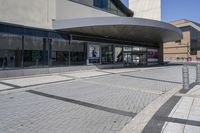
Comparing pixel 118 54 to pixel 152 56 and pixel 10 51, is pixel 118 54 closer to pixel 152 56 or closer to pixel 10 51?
pixel 152 56

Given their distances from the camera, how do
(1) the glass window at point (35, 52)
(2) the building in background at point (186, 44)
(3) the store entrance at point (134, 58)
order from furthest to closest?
(2) the building in background at point (186, 44) → (3) the store entrance at point (134, 58) → (1) the glass window at point (35, 52)

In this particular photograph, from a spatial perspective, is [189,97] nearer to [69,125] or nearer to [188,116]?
[188,116]

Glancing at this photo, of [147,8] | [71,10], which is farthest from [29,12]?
[147,8]

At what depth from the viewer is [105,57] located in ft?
92.8

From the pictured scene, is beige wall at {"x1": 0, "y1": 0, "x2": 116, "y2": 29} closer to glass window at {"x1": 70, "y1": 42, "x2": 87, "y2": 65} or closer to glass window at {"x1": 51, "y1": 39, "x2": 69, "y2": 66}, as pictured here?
glass window at {"x1": 51, "y1": 39, "x2": 69, "y2": 66}

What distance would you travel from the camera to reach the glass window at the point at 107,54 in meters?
27.9

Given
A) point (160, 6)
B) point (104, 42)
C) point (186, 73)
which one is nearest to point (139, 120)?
point (186, 73)

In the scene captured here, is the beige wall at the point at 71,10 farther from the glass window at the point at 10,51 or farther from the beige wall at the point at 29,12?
the glass window at the point at 10,51

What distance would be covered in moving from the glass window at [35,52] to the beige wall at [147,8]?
34.3 metres

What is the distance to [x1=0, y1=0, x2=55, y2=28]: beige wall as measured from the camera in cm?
1747

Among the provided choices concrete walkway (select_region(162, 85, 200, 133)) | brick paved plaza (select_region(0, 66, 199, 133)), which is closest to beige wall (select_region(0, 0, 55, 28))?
brick paved plaza (select_region(0, 66, 199, 133))

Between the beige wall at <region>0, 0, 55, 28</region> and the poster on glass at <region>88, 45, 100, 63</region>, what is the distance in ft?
Answer: 19.9

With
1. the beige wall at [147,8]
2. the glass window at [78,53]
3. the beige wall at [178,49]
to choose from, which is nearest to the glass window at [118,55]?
the glass window at [78,53]

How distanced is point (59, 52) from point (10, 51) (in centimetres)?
504
